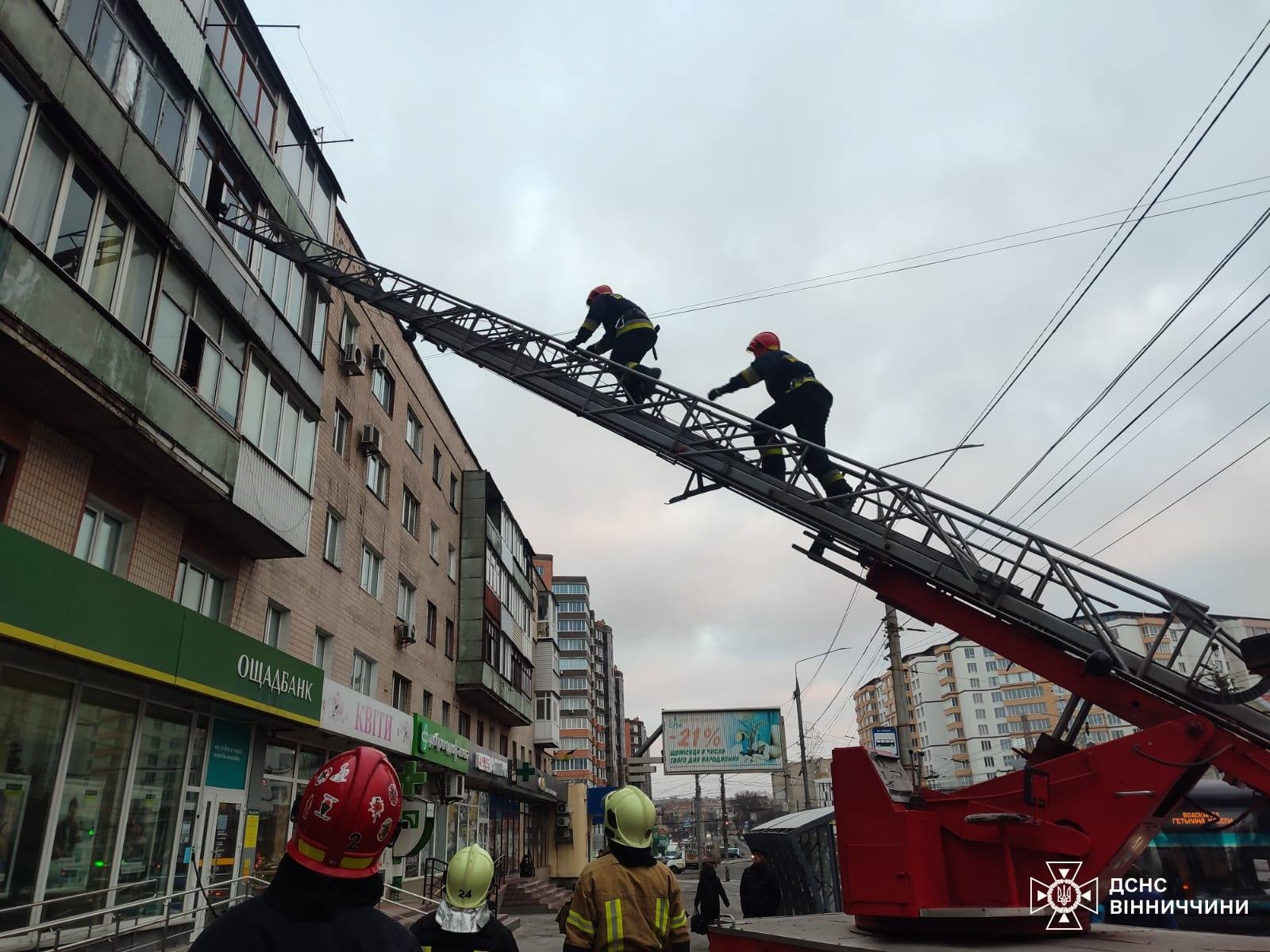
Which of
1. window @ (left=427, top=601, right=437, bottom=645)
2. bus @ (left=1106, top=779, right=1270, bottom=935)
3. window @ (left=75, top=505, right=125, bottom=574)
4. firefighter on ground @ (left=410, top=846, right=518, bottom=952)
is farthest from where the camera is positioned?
window @ (left=427, top=601, right=437, bottom=645)

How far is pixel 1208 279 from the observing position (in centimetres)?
782

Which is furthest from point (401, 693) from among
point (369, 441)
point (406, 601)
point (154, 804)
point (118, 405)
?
point (118, 405)

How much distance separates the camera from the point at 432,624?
24656 mm

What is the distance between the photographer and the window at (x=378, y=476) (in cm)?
2006

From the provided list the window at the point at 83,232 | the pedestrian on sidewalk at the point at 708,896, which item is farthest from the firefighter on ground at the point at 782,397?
the window at the point at 83,232

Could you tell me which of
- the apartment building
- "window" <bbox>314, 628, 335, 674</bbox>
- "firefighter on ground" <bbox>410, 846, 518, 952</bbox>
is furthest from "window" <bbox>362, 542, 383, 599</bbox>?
the apartment building

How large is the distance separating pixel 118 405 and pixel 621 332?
5872mm

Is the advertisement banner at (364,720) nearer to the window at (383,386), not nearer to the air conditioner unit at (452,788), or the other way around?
the air conditioner unit at (452,788)

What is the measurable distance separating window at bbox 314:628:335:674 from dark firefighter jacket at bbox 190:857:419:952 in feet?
50.2

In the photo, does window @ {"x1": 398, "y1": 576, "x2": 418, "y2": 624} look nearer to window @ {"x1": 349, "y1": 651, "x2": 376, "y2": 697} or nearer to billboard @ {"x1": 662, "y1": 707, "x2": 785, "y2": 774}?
window @ {"x1": 349, "y1": 651, "x2": 376, "y2": 697}

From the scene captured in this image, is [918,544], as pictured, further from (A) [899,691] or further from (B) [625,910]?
(A) [899,691]

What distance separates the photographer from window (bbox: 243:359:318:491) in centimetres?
1278

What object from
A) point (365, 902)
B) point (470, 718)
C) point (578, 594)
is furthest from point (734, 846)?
point (365, 902)

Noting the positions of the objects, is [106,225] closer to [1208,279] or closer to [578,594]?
[1208,279]
